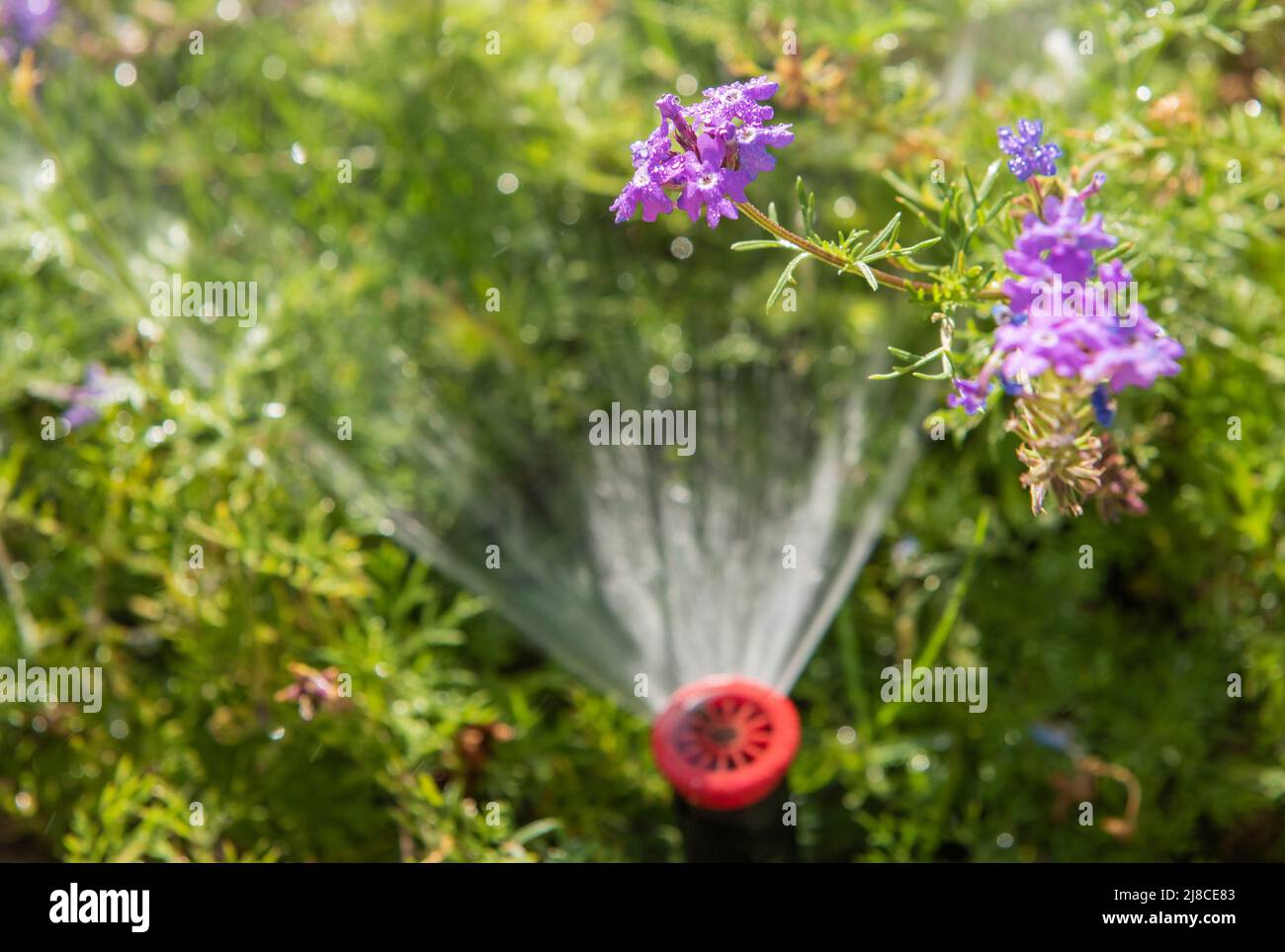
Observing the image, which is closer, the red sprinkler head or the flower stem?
the flower stem

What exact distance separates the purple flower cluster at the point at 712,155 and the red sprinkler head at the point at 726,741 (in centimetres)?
83

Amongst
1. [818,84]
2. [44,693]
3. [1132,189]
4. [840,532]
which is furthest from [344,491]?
[1132,189]

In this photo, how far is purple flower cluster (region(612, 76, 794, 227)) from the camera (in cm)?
131

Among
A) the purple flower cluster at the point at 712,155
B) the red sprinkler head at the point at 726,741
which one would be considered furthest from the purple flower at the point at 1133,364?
the red sprinkler head at the point at 726,741

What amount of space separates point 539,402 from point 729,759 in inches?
35.6

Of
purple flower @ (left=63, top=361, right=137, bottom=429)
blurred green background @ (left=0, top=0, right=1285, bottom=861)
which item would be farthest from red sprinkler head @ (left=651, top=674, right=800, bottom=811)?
purple flower @ (left=63, top=361, right=137, bottom=429)

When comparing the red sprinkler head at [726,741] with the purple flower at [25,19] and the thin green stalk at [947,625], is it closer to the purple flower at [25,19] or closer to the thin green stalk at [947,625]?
the thin green stalk at [947,625]

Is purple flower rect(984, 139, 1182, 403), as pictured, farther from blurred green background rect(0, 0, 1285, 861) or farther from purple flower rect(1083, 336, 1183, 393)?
blurred green background rect(0, 0, 1285, 861)

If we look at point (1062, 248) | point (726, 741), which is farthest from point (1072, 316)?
point (726, 741)

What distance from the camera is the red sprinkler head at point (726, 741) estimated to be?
180 centimetres

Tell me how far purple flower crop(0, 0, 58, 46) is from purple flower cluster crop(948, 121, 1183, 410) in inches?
96.7

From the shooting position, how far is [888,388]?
8.04 feet

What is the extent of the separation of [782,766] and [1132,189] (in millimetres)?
1162

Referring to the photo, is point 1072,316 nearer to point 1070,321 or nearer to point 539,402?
point 1070,321
